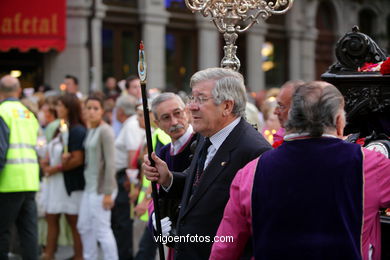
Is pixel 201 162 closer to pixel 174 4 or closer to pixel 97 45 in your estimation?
pixel 97 45

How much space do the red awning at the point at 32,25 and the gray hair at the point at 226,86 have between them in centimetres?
1239

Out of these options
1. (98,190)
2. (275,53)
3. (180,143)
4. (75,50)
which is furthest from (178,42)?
(180,143)

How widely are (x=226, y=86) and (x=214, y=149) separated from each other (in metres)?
0.37

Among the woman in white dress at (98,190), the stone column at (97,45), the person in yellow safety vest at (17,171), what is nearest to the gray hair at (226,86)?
the person in yellow safety vest at (17,171)

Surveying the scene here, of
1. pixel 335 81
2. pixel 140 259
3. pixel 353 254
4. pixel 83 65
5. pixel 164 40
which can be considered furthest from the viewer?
pixel 164 40

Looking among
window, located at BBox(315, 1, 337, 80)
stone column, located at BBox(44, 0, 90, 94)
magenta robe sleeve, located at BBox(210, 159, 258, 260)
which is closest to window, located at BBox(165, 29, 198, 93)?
stone column, located at BBox(44, 0, 90, 94)

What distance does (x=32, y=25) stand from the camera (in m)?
16.7

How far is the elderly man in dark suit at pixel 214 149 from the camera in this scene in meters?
4.50

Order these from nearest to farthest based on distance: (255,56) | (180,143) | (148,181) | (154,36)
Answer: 1. (180,143)
2. (148,181)
3. (154,36)
4. (255,56)

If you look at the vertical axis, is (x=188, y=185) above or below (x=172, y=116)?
below

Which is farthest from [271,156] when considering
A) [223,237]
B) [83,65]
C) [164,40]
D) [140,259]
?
[164,40]

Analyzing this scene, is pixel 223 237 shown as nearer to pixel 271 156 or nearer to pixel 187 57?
pixel 271 156

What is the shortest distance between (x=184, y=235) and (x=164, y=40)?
51.0 feet

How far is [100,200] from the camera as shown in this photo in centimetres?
909
